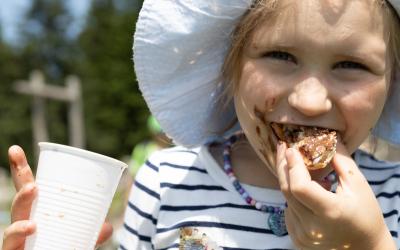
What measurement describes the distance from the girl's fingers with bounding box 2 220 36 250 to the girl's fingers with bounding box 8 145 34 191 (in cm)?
14

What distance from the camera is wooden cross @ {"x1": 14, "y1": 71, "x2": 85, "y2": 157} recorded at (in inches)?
1556

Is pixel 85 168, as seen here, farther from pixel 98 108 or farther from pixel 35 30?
pixel 35 30

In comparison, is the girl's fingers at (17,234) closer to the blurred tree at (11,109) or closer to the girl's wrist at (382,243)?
the girl's wrist at (382,243)

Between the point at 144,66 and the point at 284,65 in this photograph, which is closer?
the point at 284,65

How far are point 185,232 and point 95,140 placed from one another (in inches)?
1860

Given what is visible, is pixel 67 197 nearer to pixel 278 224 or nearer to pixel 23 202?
pixel 23 202

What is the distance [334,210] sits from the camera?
5.59 ft

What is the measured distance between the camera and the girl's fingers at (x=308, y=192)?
1677 mm

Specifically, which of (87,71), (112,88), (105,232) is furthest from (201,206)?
(87,71)

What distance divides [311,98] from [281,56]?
0.62ft

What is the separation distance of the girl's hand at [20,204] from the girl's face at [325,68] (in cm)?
69

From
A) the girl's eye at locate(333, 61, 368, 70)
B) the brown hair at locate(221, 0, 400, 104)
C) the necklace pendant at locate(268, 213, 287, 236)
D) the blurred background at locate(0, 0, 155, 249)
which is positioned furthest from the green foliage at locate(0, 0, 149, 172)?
the girl's eye at locate(333, 61, 368, 70)

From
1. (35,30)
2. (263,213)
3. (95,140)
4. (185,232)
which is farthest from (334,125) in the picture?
(35,30)

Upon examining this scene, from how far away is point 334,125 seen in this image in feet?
6.23
